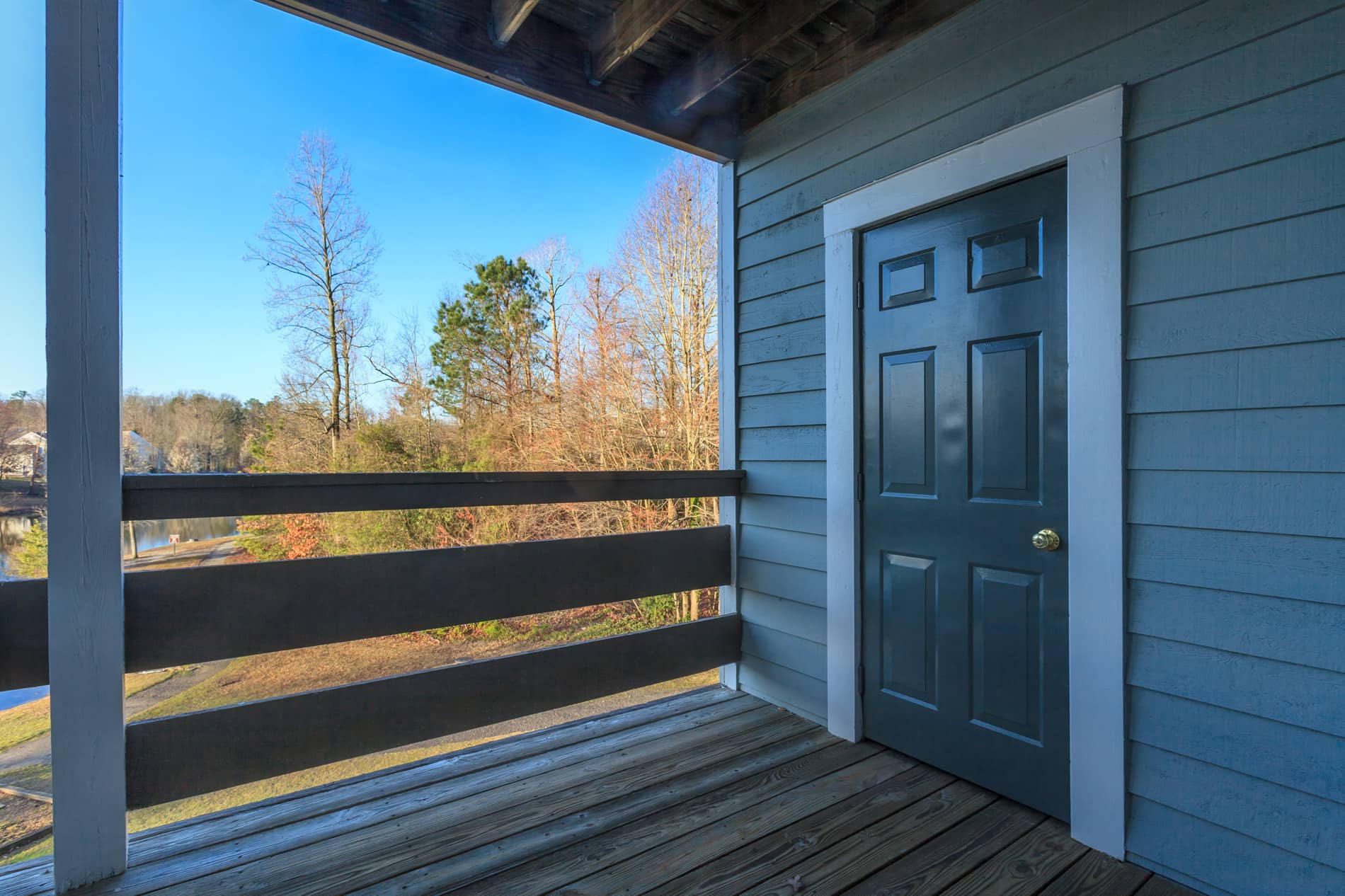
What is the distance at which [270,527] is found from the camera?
4125 mm

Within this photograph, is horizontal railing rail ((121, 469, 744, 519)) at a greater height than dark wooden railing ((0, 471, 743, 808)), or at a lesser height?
greater

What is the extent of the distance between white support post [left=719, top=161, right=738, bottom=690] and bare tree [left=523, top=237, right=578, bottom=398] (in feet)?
8.20

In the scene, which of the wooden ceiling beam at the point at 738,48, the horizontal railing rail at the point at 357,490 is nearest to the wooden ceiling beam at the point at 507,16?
the wooden ceiling beam at the point at 738,48

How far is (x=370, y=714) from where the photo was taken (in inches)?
Result: 69.7

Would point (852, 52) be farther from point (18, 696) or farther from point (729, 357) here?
point (18, 696)

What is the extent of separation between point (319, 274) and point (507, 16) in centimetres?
305

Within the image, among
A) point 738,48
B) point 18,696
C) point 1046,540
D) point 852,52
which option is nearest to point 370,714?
point 18,696

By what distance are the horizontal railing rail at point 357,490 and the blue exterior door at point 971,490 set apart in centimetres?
93

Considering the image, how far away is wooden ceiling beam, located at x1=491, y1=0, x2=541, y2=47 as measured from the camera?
1.82 meters

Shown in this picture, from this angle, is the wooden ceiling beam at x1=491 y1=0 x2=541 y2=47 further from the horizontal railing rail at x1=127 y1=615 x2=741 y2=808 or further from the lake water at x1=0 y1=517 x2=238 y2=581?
the horizontal railing rail at x1=127 y1=615 x2=741 y2=808

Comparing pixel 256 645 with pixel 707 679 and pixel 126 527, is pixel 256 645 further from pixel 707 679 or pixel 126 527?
pixel 707 679

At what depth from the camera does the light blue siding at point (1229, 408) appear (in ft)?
3.92

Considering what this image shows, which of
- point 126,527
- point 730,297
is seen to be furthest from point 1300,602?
point 126,527

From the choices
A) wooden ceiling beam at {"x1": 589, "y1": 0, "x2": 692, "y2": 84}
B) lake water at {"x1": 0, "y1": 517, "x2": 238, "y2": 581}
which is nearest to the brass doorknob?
wooden ceiling beam at {"x1": 589, "y1": 0, "x2": 692, "y2": 84}
